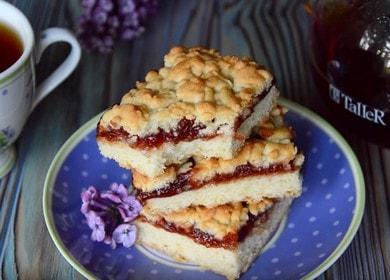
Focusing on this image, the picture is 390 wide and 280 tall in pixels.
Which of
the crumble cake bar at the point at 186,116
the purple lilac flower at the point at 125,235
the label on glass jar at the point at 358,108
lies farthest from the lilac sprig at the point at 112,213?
the label on glass jar at the point at 358,108

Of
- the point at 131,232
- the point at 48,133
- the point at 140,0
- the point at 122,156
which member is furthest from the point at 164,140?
the point at 140,0

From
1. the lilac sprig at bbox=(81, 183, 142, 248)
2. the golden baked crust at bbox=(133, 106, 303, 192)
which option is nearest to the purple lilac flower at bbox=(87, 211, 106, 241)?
the lilac sprig at bbox=(81, 183, 142, 248)

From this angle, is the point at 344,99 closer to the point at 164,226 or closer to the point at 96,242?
the point at 164,226

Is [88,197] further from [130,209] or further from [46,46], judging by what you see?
[46,46]

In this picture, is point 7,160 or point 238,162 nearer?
point 238,162

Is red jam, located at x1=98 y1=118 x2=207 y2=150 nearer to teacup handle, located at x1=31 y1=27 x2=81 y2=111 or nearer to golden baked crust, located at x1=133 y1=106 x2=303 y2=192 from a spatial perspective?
golden baked crust, located at x1=133 y1=106 x2=303 y2=192

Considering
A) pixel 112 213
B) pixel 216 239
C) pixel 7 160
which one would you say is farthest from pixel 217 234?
pixel 7 160
